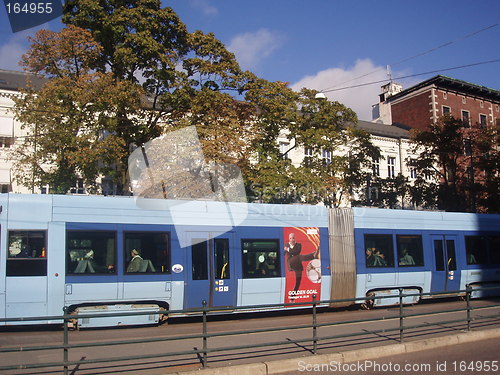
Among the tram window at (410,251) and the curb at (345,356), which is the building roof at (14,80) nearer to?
the tram window at (410,251)

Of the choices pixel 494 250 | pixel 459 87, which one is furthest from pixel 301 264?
pixel 459 87

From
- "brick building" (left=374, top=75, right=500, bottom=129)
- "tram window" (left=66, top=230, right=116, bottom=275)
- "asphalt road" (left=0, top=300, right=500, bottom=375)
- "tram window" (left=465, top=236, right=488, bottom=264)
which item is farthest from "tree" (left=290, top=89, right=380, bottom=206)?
"brick building" (left=374, top=75, right=500, bottom=129)

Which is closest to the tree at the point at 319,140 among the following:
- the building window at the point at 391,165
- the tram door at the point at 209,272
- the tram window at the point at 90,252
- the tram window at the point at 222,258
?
the tram window at the point at 222,258

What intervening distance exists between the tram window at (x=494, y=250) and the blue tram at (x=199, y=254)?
6.62 ft

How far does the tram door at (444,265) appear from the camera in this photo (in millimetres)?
16016

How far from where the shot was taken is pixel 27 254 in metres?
10.6

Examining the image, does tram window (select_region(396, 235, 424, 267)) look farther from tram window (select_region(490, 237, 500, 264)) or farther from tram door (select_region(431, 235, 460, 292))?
tram window (select_region(490, 237, 500, 264))

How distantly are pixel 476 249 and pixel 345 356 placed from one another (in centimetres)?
1146

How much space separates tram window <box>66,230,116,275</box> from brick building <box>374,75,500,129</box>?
37.2 m

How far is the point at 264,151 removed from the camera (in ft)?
68.3

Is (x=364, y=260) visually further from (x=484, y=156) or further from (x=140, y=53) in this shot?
(x=484, y=156)

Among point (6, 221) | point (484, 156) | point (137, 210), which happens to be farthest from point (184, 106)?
point (484, 156)

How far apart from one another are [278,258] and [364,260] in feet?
A: 9.97

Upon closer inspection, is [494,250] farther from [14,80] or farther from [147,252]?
[14,80]
